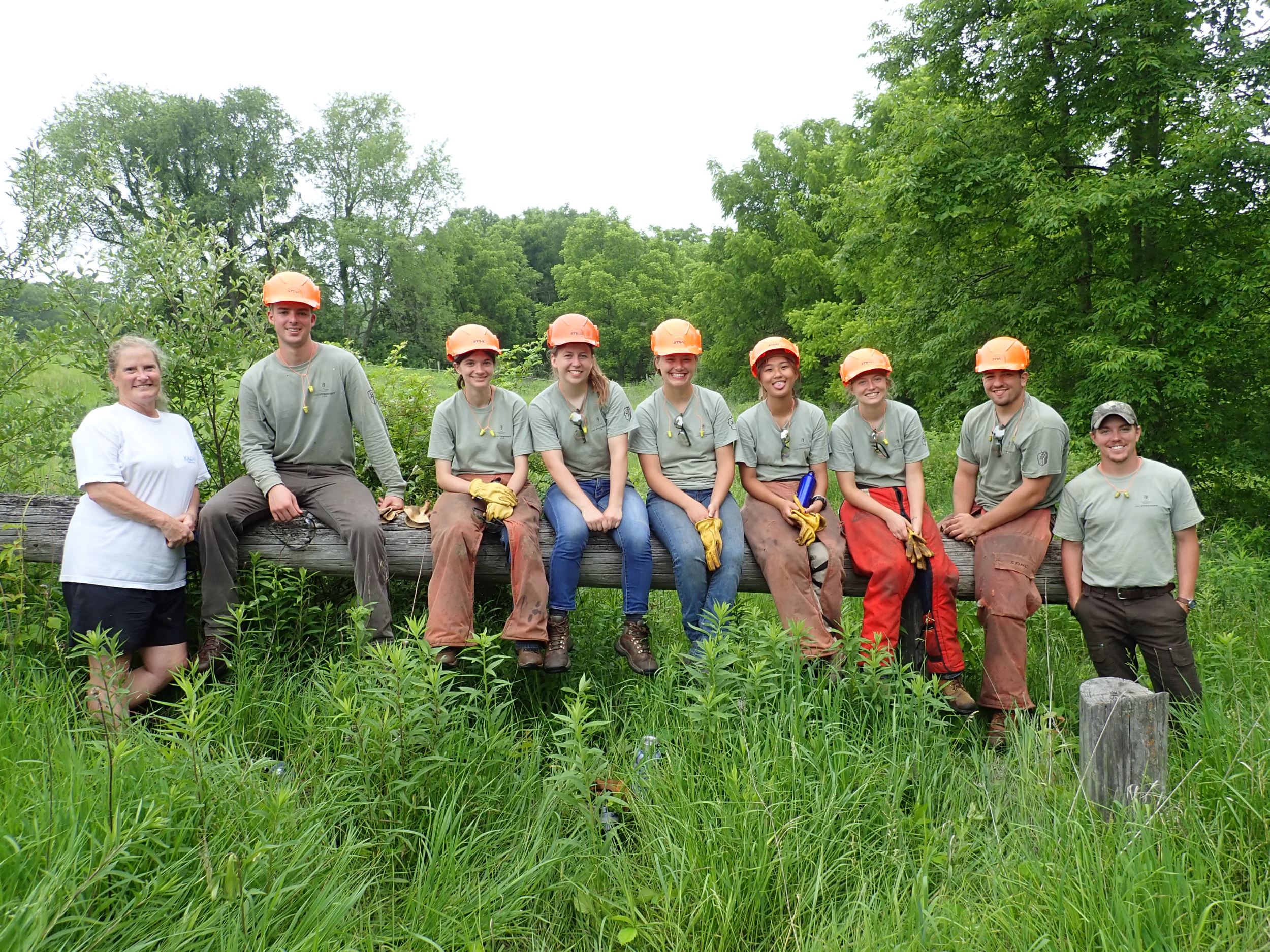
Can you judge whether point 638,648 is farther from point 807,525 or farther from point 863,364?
point 863,364

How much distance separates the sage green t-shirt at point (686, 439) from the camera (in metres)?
5.26

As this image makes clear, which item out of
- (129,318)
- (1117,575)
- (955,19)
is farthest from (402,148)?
(1117,575)

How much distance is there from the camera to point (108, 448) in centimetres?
440

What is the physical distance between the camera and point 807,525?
16.3ft

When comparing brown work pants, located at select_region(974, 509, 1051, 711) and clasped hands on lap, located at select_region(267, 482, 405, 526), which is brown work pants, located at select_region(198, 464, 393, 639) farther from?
brown work pants, located at select_region(974, 509, 1051, 711)

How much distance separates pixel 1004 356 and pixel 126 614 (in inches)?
206

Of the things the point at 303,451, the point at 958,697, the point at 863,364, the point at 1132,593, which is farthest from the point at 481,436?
the point at 1132,593

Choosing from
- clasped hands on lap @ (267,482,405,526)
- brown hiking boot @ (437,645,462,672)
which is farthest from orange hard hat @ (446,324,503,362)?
brown hiking boot @ (437,645,462,672)

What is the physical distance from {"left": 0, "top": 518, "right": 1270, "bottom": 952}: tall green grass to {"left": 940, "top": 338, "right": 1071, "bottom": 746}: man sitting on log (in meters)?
0.75

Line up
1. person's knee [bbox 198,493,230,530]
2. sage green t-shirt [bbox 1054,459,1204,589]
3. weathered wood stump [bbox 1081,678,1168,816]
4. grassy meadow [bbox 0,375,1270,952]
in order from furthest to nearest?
1. person's knee [bbox 198,493,230,530]
2. sage green t-shirt [bbox 1054,459,1204,589]
3. weathered wood stump [bbox 1081,678,1168,816]
4. grassy meadow [bbox 0,375,1270,952]

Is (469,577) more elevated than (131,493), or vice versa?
(131,493)

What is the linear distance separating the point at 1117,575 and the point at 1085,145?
6.51 metres

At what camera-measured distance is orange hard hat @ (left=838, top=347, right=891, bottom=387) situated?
5.29 metres

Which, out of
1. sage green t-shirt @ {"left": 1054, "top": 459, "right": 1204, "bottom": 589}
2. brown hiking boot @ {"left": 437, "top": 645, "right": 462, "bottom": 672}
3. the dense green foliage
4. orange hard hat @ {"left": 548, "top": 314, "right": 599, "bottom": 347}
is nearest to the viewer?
brown hiking boot @ {"left": 437, "top": 645, "right": 462, "bottom": 672}
